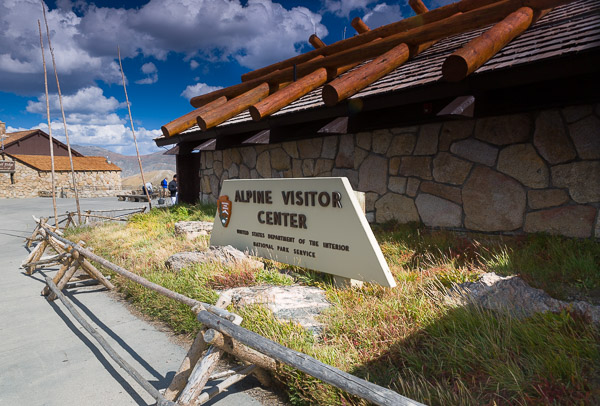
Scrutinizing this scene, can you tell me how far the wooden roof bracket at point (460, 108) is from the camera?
202 inches

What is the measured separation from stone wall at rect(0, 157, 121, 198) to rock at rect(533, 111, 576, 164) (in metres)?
38.4

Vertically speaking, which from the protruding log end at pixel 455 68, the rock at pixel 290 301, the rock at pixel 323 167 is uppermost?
the protruding log end at pixel 455 68

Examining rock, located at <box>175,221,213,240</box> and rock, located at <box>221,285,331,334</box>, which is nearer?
rock, located at <box>221,285,331,334</box>

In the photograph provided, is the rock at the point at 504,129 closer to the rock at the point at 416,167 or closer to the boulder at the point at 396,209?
the rock at the point at 416,167

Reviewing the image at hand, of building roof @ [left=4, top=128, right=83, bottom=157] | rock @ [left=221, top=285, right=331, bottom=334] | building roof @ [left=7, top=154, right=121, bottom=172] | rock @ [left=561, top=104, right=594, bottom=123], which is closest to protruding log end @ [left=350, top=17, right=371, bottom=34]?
rock @ [left=561, top=104, right=594, bottom=123]

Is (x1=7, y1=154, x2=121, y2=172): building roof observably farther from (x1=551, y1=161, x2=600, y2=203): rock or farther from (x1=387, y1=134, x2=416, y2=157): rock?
(x1=551, y1=161, x2=600, y2=203): rock

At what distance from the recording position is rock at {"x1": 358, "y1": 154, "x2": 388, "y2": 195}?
7.34 metres

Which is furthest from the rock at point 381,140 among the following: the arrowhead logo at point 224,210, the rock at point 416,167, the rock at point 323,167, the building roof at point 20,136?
the building roof at point 20,136

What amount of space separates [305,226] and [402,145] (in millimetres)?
2876

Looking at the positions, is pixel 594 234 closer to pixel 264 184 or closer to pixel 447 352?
pixel 447 352

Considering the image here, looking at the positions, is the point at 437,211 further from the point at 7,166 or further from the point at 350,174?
the point at 7,166

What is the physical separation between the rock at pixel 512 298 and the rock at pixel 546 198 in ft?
7.00

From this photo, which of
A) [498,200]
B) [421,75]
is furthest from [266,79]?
[498,200]

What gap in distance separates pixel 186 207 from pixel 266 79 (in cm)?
483
